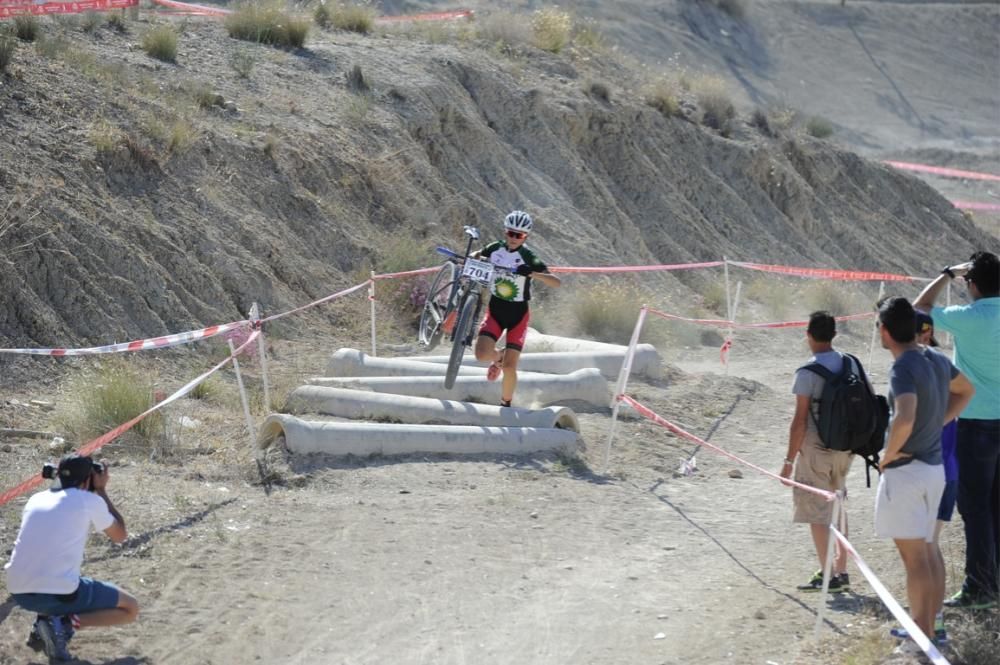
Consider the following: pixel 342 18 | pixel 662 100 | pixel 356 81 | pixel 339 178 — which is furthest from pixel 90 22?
pixel 662 100

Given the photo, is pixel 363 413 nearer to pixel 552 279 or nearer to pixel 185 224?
pixel 552 279

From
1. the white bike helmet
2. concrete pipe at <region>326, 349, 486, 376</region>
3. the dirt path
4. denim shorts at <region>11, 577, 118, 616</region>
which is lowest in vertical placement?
the dirt path

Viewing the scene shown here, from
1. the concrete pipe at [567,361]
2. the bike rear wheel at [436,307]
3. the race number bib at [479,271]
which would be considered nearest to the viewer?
the race number bib at [479,271]

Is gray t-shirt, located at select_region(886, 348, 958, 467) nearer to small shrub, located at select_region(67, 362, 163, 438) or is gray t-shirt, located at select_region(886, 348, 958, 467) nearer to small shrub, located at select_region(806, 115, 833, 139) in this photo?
small shrub, located at select_region(67, 362, 163, 438)

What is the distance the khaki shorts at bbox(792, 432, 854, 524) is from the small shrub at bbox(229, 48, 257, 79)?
527 inches

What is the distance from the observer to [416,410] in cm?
1099

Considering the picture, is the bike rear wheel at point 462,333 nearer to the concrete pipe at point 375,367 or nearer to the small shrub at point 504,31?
the concrete pipe at point 375,367

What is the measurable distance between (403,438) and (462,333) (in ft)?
5.31

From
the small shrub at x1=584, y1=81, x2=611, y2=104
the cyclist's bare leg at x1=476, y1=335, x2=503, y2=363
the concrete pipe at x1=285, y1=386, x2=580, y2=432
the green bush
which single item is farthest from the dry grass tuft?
the concrete pipe at x1=285, y1=386, x2=580, y2=432

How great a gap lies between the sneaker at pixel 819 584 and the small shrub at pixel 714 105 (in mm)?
19879

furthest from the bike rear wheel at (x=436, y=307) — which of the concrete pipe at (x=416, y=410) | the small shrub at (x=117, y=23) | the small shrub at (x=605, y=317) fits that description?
the small shrub at (x=117, y=23)

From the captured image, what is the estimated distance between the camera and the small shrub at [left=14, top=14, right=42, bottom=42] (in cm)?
1697

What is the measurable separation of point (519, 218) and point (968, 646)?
578 cm

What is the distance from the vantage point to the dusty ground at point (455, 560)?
702cm
